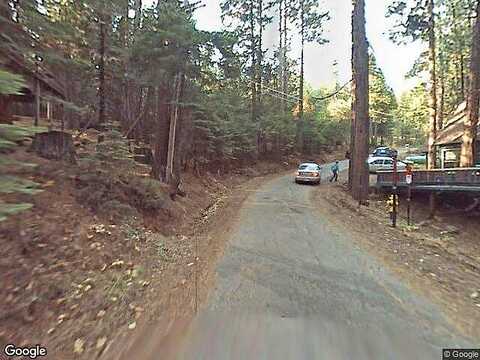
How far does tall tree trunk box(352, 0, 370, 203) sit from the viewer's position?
Answer: 16.4 metres

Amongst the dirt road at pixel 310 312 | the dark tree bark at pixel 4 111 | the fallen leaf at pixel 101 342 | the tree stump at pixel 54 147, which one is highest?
the dark tree bark at pixel 4 111

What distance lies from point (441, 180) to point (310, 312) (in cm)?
1491

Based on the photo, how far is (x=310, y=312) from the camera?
4793 millimetres

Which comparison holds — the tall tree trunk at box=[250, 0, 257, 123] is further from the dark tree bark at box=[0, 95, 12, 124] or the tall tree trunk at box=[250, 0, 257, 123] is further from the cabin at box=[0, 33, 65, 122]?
the dark tree bark at box=[0, 95, 12, 124]

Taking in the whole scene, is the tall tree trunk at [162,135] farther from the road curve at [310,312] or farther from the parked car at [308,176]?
the parked car at [308,176]

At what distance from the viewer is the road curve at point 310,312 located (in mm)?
3861

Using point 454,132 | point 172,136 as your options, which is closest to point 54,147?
point 172,136

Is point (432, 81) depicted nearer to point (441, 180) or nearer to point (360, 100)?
point (441, 180)

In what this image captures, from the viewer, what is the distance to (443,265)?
8.12 metres

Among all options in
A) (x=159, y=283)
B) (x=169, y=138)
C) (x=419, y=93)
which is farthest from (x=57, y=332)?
(x=419, y=93)

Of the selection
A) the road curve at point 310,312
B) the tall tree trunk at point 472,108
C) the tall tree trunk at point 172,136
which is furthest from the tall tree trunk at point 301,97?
the road curve at point 310,312

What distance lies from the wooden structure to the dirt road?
32.1 ft

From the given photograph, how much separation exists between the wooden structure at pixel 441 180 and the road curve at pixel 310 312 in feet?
31.8

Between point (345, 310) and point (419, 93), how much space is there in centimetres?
4741
